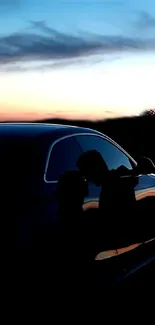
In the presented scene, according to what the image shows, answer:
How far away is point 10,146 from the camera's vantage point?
547 cm

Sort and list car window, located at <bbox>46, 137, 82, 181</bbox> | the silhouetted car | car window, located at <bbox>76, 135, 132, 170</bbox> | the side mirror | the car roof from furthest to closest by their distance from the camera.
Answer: the side mirror
car window, located at <bbox>76, 135, 132, 170</bbox>
the car roof
car window, located at <bbox>46, 137, 82, 181</bbox>
the silhouetted car

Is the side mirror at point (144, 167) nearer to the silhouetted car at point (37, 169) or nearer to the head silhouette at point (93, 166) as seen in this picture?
the silhouetted car at point (37, 169)

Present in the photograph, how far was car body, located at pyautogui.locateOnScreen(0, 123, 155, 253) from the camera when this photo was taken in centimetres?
471

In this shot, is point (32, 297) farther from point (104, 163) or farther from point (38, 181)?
point (104, 163)

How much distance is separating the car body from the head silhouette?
0.20 feet

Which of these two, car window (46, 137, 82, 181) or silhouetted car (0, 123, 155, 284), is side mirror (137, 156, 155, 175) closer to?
silhouetted car (0, 123, 155, 284)

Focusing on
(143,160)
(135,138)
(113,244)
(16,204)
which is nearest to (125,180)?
(143,160)

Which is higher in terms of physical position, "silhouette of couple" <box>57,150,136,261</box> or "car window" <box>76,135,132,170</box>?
"car window" <box>76,135,132,170</box>

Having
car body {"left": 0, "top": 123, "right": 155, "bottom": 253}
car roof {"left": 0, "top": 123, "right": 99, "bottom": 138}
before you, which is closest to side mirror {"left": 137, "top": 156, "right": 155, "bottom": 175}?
car body {"left": 0, "top": 123, "right": 155, "bottom": 253}

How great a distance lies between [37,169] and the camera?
5168 mm

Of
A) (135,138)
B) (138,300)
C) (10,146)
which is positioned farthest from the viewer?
(135,138)

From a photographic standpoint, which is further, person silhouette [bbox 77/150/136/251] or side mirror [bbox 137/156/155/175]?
side mirror [bbox 137/156/155/175]

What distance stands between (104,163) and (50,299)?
208 centimetres

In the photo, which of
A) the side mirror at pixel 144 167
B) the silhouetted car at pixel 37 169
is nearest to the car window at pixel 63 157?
the silhouetted car at pixel 37 169
